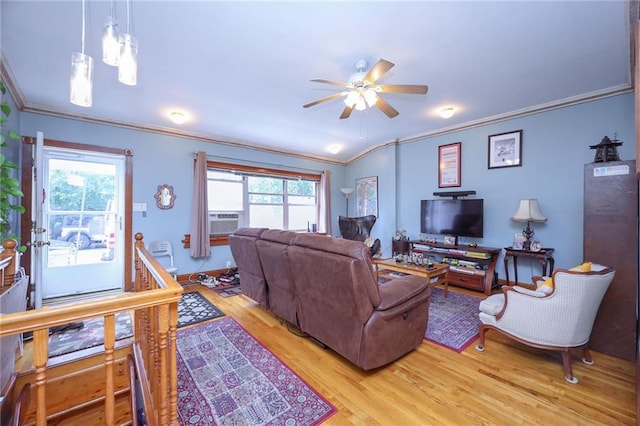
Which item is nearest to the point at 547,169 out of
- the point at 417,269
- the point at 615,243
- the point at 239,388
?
the point at 615,243

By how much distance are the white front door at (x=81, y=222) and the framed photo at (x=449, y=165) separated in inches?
202


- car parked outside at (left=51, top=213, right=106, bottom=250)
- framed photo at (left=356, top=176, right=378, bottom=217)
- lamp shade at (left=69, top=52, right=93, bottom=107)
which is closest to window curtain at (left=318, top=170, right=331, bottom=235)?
framed photo at (left=356, top=176, right=378, bottom=217)

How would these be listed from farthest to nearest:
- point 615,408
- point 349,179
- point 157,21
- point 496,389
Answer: point 349,179 → point 157,21 → point 496,389 → point 615,408

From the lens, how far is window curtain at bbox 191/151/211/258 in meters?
4.39

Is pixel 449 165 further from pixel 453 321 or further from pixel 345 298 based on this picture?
pixel 345 298

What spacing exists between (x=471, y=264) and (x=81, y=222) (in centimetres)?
561

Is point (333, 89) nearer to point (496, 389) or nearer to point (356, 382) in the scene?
point (356, 382)

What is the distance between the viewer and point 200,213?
174 inches

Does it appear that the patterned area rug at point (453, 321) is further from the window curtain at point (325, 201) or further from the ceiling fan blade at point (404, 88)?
the window curtain at point (325, 201)

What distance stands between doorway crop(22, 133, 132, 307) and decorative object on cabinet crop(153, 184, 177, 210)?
39 cm

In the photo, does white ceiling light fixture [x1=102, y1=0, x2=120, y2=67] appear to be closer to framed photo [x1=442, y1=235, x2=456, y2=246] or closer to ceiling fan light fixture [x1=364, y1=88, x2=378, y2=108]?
ceiling fan light fixture [x1=364, y1=88, x2=378, y2=108]

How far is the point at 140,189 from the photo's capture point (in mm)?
4035

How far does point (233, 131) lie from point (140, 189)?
5.56 feet

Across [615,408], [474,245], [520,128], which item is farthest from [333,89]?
[615,408]
